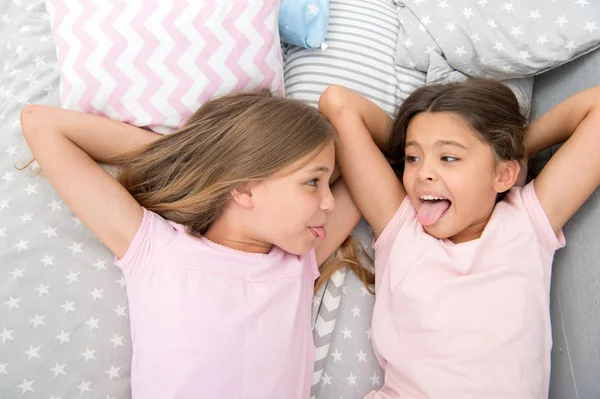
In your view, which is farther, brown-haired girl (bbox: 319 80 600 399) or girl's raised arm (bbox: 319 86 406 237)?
girl's raised arm (bbox: 319 86 406 237)

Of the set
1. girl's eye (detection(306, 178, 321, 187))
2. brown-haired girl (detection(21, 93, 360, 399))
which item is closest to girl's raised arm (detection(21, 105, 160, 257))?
brown-haired girl (detection(21, 93, 360, 399))

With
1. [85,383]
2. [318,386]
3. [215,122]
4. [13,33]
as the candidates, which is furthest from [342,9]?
[85,383]

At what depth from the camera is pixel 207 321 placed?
100 cm

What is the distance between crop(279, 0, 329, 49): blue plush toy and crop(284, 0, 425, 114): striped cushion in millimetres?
44

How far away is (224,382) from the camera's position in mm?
984

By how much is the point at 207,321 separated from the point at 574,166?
0.87 m

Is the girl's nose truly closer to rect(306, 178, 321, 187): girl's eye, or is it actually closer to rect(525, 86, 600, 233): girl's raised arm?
rect(306, 178, 321, 187): girl's eye

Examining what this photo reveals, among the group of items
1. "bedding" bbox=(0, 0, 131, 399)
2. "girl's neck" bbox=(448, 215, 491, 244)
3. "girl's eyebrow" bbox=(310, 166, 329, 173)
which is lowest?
"bedding" bbox=(0, 0, 131, 399)

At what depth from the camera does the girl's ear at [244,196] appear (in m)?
1.08

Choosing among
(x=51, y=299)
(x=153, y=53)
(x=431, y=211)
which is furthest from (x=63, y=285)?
(x=431, y=211)

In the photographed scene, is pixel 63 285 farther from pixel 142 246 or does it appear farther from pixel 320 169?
pixel 320 169

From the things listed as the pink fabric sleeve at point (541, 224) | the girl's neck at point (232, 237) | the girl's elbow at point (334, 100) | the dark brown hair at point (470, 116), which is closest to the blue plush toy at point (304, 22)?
the girl's elbow at point (334, 100)

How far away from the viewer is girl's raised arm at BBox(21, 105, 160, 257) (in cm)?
101

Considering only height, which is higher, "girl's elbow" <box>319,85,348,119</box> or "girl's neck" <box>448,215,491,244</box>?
"girl's elbow" <box>319,85,348,119</box>
